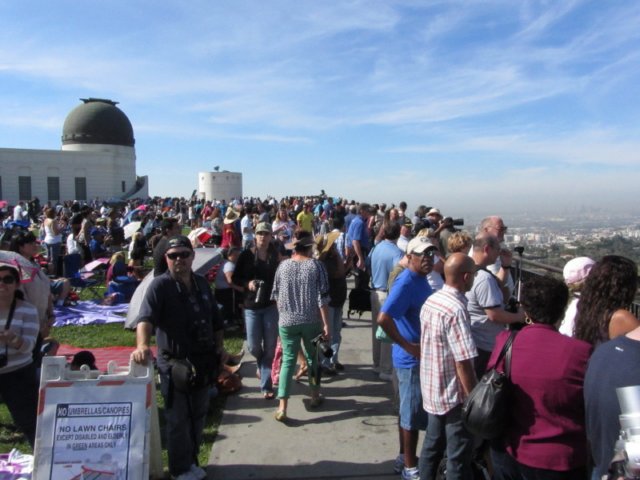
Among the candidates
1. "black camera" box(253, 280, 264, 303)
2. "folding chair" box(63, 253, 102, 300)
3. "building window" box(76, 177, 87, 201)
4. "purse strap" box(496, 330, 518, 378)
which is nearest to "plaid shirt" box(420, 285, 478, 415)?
"purse strap" box(496, 330, 518, 378)

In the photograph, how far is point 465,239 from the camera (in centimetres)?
479

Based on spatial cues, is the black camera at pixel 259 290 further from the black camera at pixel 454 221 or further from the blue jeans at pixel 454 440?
the black camera at pixel 454 221

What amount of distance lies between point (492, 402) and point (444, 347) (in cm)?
64

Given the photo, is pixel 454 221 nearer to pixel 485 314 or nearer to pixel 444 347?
pixel 485 314

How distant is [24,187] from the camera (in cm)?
Answer: 5900

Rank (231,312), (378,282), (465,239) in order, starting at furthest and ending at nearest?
(231,312)
(378,282)
(465,239)

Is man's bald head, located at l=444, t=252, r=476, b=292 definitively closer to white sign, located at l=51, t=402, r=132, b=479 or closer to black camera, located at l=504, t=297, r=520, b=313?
black camera, located at l=504, t=297, r=520, b=313

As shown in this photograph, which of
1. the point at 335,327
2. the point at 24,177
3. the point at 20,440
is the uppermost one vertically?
the point at 24,177

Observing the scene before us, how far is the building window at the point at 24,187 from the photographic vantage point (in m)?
58.8

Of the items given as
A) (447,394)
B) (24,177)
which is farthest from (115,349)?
(24,177)

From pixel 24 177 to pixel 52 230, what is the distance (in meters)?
53.4

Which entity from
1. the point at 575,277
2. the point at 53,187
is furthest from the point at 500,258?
the point at 53,187

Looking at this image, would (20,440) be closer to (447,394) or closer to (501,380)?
(447,394)

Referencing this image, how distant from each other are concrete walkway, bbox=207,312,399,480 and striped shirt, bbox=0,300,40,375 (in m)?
1.64
